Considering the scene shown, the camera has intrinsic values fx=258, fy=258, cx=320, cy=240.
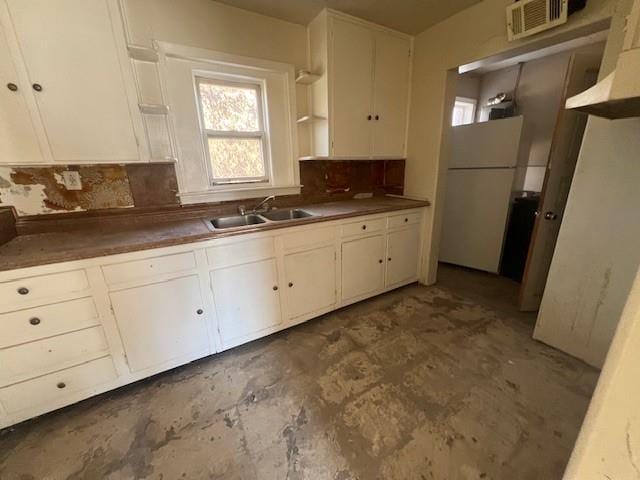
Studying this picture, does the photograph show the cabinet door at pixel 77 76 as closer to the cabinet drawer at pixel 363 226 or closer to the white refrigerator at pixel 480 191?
the cabinet drawer at pixel 363 226

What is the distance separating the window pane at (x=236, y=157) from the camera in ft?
7.23

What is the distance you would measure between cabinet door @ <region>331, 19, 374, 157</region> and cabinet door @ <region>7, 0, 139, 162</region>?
1568mm

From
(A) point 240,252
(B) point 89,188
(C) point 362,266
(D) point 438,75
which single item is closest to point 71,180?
(B) point 89,188

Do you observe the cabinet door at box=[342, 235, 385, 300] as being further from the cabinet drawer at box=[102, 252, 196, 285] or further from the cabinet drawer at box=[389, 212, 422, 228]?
the cabinet drawer at box=[102, 252, 196, 285]

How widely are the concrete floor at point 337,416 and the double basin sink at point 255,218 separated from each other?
3.25 feet

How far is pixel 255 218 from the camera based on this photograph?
228cm

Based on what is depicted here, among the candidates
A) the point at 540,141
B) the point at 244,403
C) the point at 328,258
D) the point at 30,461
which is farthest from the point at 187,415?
the point at 540,141

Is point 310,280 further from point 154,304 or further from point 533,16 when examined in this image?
point 533,16

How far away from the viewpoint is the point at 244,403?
155 centimetres

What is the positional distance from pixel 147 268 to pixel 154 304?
0.78 feet

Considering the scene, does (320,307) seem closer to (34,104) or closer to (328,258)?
(328,258)

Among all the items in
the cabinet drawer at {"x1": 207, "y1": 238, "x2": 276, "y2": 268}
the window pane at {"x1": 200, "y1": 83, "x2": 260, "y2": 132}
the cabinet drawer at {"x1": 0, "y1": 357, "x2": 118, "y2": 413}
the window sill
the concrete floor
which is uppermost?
the window pane at {"x1": 200, "y1": 83, "x2": 260, "y2": 132}

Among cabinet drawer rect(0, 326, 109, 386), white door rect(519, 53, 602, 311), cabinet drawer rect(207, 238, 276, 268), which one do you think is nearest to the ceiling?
white door rect(519, 53, 602, 311)

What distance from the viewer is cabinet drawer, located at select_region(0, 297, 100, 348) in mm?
1278
